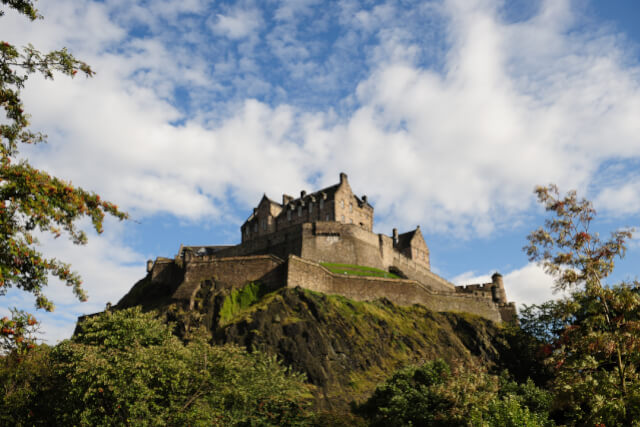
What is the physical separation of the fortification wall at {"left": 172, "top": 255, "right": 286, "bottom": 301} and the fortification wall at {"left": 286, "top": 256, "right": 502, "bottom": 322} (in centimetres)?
231

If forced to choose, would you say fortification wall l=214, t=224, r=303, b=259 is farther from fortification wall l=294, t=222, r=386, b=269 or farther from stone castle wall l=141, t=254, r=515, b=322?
stone castle wall l=141, t=254, r=515, b=322

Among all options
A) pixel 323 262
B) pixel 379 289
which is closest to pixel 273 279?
pixel 323 262

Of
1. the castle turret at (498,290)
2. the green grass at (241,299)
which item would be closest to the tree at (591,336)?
the green grass at (241,299)

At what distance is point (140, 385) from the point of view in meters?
22.2

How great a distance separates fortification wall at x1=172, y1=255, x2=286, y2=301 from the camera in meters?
51.7

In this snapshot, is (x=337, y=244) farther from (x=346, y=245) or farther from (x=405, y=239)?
(x=405, y=239)

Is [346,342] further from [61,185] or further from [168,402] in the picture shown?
[61,185]

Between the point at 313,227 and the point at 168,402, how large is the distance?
40.9 m

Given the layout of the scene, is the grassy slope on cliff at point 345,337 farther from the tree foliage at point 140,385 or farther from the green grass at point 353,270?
the tree foliage at point 140,385

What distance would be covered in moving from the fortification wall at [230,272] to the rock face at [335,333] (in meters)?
1.30

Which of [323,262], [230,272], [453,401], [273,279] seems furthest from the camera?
[323,262]

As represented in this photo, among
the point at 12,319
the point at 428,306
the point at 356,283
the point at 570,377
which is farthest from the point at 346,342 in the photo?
the point at 12,319

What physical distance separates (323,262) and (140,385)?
4019 centimetres

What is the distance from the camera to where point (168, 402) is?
24.0m
